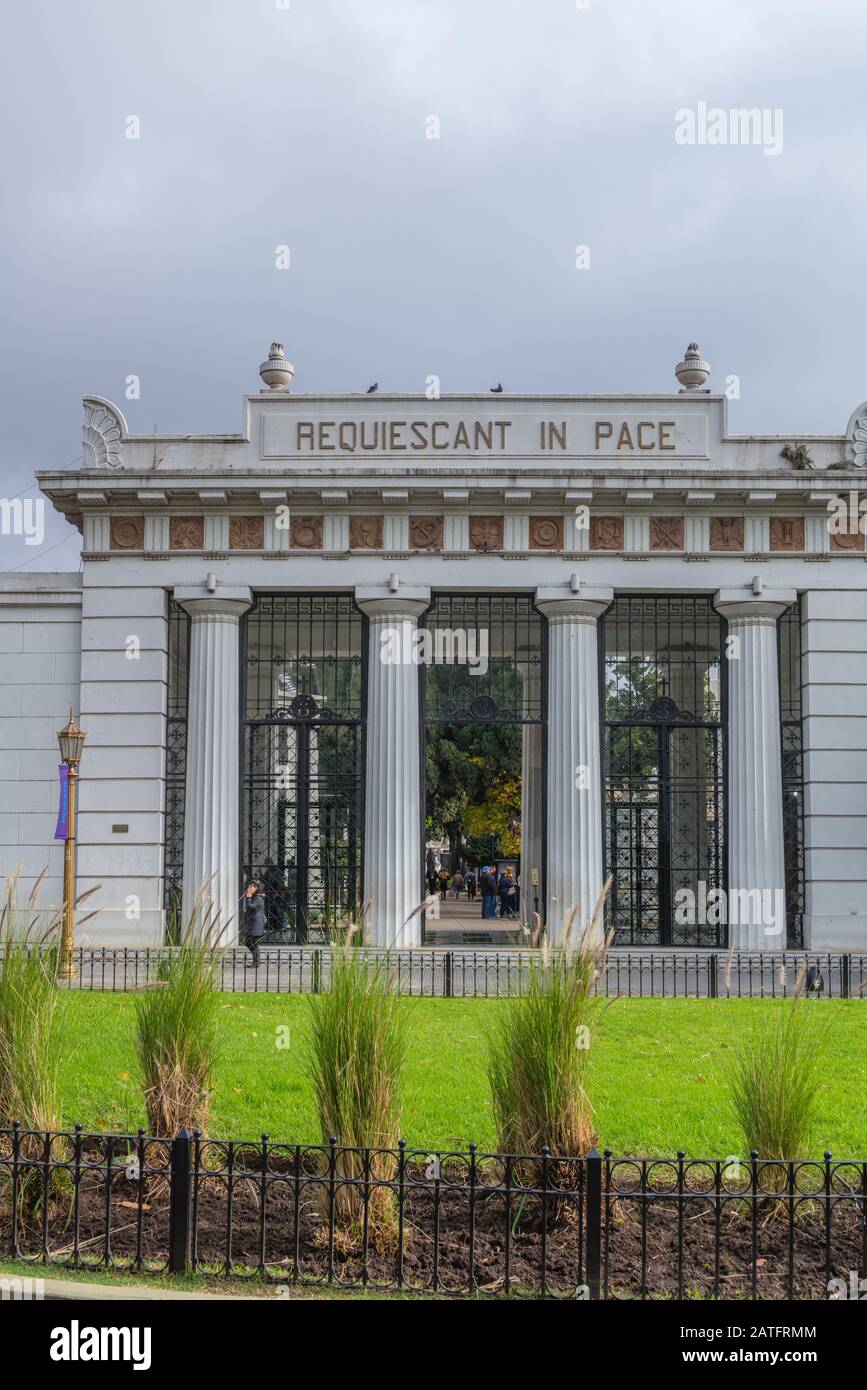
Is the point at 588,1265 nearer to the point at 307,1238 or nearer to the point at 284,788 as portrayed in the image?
the point at 307,1238

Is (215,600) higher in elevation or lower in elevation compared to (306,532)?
lower

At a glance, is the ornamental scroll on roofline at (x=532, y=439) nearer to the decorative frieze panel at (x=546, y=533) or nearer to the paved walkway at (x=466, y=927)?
the decorative frieze panel at (x=546, y=533)

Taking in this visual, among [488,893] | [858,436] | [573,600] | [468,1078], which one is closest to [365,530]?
[573,600]

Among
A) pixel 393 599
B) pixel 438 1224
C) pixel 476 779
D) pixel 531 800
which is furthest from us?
pixel 476 779

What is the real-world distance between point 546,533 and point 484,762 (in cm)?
2366

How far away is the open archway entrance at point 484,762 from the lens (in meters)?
23.7

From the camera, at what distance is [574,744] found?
22359mm

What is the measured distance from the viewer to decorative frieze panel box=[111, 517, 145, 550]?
2298 centimetres

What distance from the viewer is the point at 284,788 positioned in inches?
907

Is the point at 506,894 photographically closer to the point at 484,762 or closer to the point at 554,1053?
the point at 484,762

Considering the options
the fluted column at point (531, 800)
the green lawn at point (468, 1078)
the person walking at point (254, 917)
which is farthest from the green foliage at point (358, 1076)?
the fluted column at point (531, 800)

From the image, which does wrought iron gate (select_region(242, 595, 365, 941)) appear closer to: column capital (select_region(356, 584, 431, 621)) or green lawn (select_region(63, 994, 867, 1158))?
column capital (select_region(356, 584, 431, 621))

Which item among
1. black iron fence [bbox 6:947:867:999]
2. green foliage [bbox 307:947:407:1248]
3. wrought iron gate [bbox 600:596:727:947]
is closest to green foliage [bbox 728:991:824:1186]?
green foliage [bbox 307:947:407:1248]
